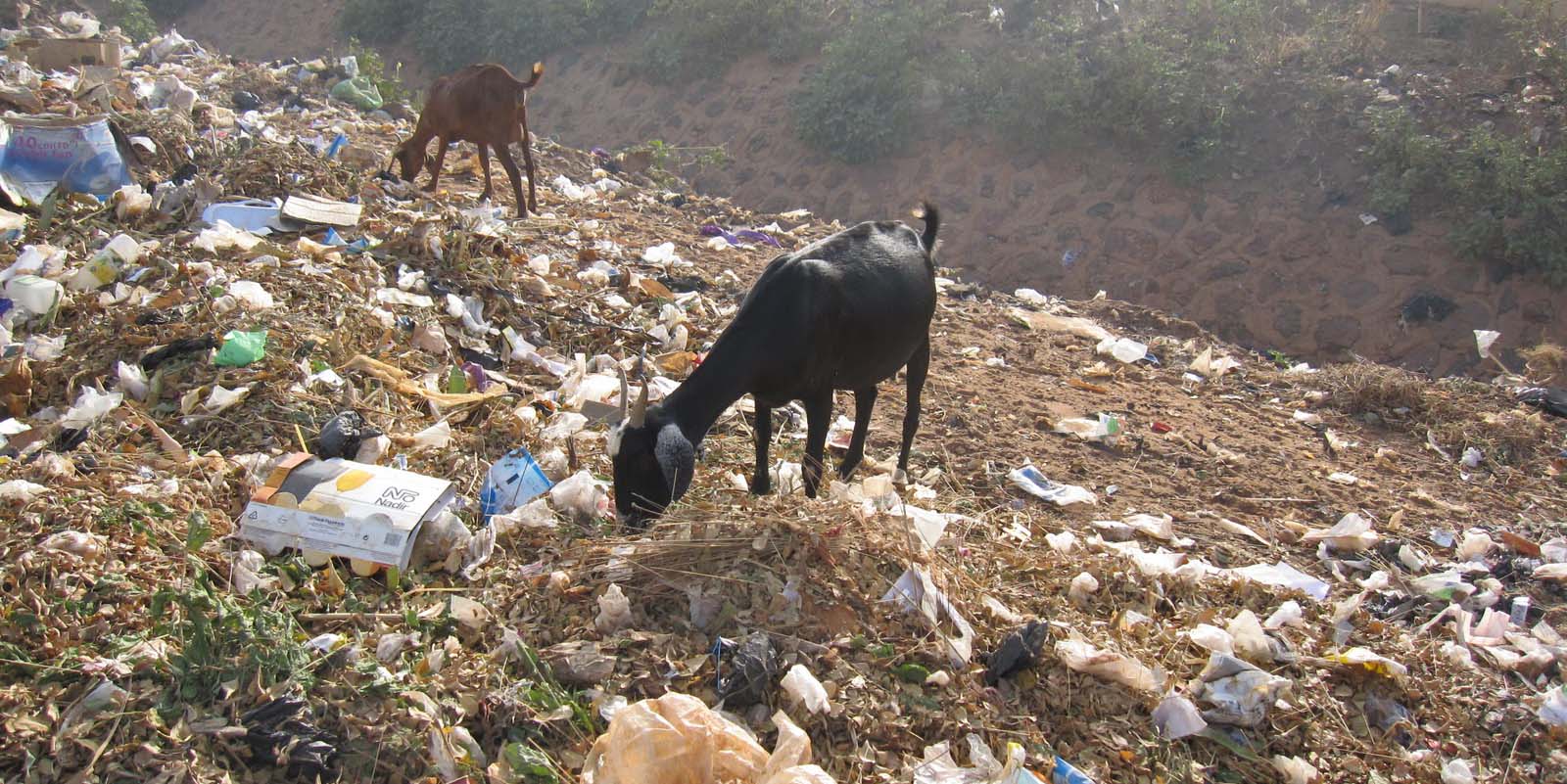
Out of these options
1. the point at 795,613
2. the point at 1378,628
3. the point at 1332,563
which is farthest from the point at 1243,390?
the point at 795,613

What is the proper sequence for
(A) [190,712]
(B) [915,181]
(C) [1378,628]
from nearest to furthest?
(A) [190,712], (C) [1378,628], (B) [915,181]

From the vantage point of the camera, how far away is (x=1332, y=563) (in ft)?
14.6

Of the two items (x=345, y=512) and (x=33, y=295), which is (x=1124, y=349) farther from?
(x=33, y=295)

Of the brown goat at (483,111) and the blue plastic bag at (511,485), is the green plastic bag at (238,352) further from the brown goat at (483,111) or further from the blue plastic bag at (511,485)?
the brown goat at (483,111)

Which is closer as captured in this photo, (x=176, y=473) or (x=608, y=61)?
(x=176, y=473)

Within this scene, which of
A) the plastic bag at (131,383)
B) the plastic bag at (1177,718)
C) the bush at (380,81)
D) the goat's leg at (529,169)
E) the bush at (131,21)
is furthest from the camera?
the bush at (131,21)

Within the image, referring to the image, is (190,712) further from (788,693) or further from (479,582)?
(788,693)

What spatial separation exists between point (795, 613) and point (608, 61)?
46.1 feet

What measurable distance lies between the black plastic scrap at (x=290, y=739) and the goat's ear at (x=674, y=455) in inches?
50.4

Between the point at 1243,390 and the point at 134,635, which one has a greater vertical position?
the point at 134,635

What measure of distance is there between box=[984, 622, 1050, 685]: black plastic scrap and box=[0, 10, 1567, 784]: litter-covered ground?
16 mm

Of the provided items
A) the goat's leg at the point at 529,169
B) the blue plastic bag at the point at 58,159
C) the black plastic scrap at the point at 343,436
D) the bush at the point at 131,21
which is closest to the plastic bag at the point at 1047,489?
the black plastic scrap at the point at 343,436

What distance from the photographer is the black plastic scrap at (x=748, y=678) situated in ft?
9.49

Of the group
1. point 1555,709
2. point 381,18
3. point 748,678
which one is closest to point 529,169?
point 748,678
